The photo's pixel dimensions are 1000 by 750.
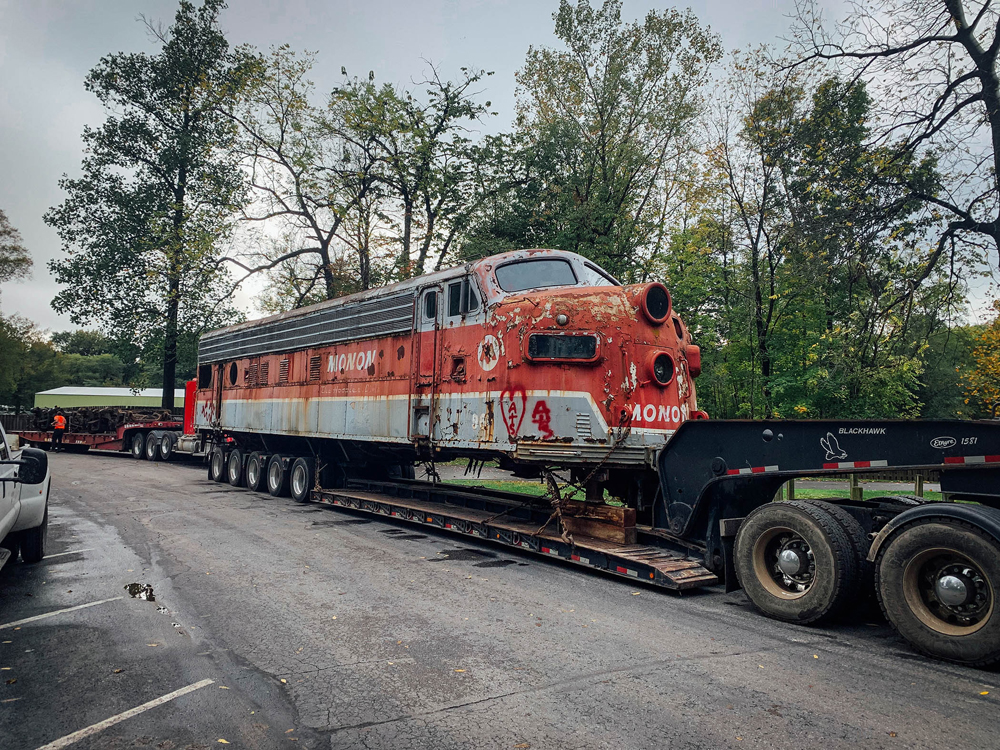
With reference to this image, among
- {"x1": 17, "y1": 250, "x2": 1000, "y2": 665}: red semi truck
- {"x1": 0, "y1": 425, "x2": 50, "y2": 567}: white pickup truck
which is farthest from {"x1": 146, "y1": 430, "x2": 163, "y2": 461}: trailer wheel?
{"x1": 0, "y1": 425, "x2": 50, "y2": 567}: white pickup truck

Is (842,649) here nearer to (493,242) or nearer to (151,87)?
(493,242)

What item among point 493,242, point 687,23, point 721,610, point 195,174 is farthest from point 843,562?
point 195,174

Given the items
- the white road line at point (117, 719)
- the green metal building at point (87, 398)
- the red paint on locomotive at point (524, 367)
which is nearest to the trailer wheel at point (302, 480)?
the red paint on locomotive at point (524, 367)

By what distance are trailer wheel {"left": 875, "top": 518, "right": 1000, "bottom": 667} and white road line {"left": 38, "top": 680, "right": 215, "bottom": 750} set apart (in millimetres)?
5163

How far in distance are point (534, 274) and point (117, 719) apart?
7241 mm

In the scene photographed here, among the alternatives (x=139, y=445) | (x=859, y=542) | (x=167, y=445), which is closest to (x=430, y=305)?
(x=859, y=542)

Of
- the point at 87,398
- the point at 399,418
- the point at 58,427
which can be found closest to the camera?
the point at 399,418

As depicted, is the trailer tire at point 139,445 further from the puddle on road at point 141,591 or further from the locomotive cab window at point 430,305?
the puddle on road at point 141,591

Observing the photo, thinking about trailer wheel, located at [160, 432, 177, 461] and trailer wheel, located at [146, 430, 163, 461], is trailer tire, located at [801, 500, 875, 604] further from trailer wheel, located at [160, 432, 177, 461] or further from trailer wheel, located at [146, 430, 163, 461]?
trailer wheel, located at [146, 430, 163, 461]

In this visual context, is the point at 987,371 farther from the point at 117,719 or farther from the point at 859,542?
the point at 117,719

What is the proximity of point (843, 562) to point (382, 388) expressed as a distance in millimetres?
7827

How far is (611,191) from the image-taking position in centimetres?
2333

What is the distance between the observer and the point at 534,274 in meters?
9.73

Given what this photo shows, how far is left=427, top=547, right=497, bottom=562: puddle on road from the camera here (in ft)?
29.4
